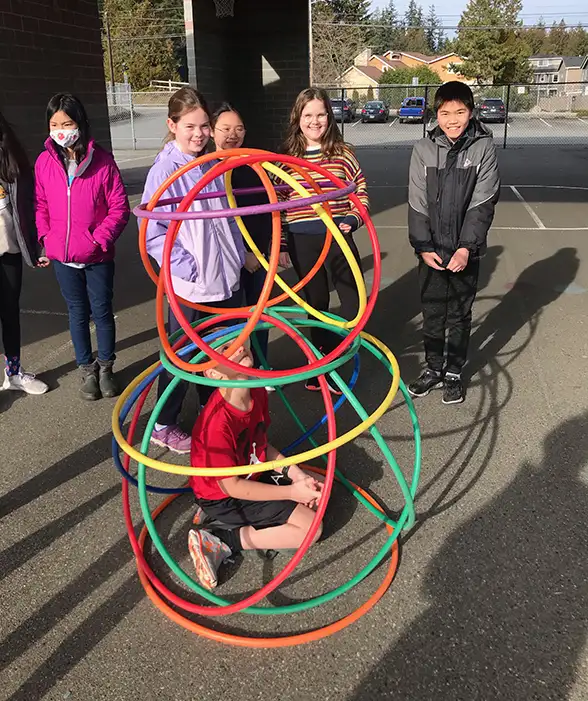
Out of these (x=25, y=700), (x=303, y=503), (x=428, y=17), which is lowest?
(x=25, y=700)

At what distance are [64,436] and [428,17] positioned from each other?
167 m

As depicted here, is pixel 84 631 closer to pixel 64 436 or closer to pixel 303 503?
pixel 303 503

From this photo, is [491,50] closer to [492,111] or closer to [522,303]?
[492,111]

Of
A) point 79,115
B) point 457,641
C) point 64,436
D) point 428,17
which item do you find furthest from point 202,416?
point 428,17

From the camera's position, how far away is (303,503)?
113 inches

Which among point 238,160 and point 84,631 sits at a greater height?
point 238,160

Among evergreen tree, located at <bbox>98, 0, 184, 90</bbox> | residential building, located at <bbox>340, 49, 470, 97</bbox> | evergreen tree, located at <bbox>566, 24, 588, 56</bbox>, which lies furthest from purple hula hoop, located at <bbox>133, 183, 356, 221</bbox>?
evergreen tree, located at <bbox>566, 24, 588, 56</bbox>

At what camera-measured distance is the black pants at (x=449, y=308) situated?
4352 mm

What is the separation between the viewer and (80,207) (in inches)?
163

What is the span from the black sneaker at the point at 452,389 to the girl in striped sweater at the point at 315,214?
76cm

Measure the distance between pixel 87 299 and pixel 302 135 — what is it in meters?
1.85

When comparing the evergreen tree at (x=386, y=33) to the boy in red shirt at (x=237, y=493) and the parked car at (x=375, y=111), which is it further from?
the boy in red shirt at (x=237, y=493)

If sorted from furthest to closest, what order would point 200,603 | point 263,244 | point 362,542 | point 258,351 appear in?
point 263,244 → point 258,351 → point 362,542 → point 200,603

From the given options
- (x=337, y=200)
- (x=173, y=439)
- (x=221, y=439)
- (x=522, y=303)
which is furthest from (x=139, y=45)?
(x=221, y=439)
